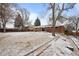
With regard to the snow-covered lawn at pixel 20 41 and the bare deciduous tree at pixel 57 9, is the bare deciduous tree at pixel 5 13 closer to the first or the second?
the snow-covered lawn at pixel 20 41

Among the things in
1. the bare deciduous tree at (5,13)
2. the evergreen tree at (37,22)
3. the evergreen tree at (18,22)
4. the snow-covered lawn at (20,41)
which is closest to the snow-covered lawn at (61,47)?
the snow-covered lawn at (20,41)

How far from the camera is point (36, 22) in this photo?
1.72 meters

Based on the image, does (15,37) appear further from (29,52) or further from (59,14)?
(59,14)

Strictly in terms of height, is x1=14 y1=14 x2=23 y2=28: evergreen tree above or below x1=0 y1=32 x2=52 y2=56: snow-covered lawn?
above

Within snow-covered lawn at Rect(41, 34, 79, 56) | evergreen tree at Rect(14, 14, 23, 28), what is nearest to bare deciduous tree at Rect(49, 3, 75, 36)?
snow-covered lawn at Rect(41, 34, 79, 56)

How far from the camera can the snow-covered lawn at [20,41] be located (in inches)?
66.6

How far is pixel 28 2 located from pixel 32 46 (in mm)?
445

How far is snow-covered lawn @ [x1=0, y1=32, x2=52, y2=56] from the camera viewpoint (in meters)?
1.69

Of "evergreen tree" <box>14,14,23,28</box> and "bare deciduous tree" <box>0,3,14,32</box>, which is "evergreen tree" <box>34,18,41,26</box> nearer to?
"evergreen tree" <box>14,14,23,28</box>

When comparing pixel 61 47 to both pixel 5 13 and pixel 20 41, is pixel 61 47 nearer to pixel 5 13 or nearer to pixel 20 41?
pixel 20 41

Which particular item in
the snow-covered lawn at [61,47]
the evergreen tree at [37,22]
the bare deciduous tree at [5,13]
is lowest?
the snow-covered lawn at [61,47]

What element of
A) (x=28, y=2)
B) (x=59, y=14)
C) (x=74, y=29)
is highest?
(x=28, y=2)

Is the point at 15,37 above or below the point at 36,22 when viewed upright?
below

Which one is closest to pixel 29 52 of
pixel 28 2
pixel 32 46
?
pixel 32 46
